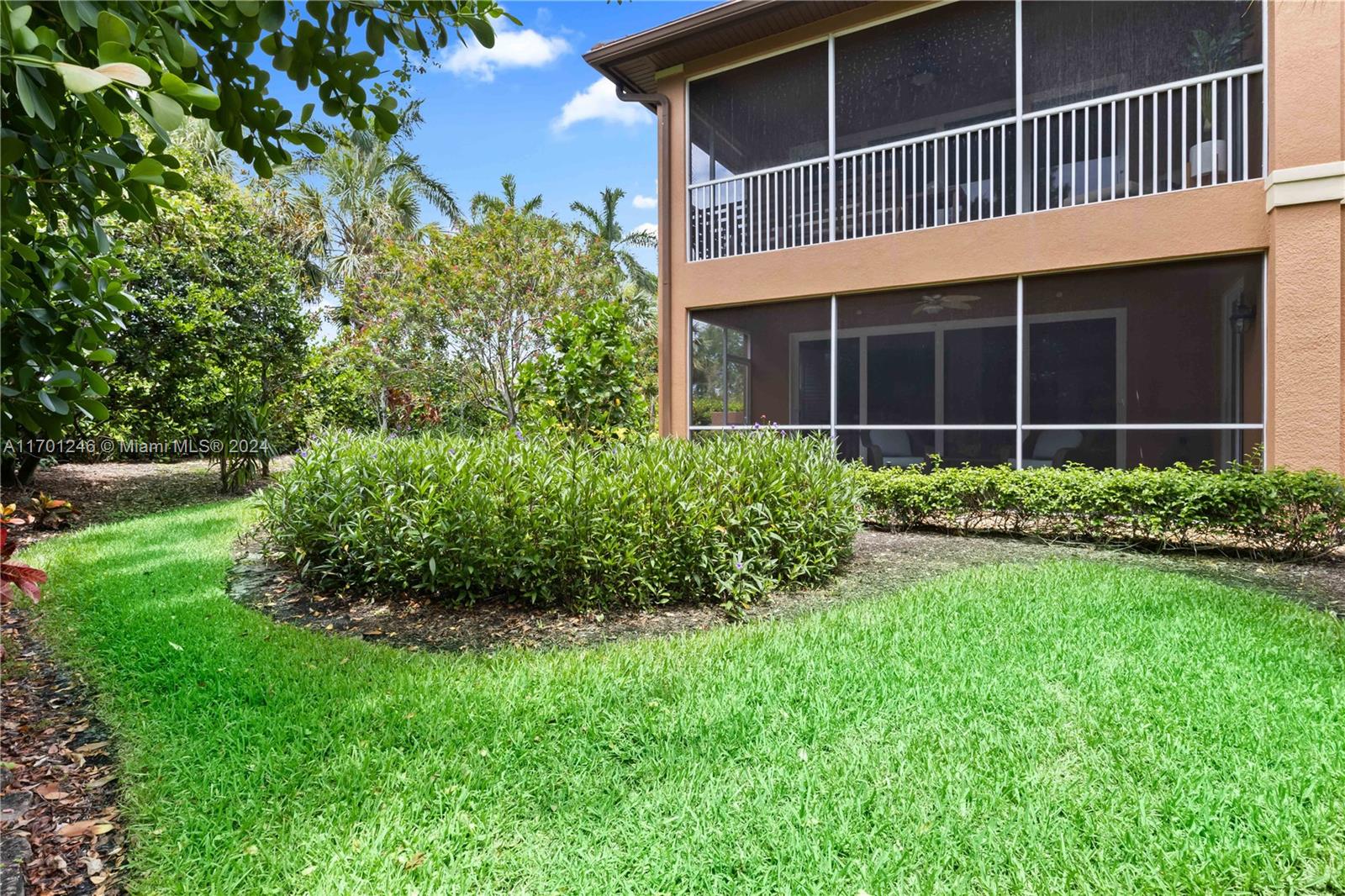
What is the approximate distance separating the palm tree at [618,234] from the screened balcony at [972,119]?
59.8ft

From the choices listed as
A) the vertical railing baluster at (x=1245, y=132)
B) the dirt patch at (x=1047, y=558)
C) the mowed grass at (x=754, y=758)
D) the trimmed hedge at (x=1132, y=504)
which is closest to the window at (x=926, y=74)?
the vertical railing baluster at (x=1245, y=132)

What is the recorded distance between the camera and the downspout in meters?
10.5

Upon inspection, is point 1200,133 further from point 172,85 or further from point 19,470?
point 19,470

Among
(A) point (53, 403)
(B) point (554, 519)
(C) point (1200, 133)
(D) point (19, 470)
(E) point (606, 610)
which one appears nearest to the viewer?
(A) point (53, 403)

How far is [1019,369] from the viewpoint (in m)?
8.32

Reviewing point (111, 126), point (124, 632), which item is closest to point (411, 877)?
point (111, 126)

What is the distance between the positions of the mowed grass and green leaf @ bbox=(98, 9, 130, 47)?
218 centimetres

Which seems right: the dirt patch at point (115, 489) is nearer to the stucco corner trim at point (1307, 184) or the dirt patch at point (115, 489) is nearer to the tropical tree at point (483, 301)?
the tropical tree at point (483, 301)

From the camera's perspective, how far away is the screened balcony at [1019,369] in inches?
295

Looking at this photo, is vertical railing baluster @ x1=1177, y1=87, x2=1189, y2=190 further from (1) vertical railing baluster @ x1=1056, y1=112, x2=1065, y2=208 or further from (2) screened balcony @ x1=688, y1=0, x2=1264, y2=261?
(1) vertical railing baluster @ x1=1056, y1=112, x2=1065, y2=208

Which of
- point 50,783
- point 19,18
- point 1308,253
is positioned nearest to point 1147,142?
point 1308,253

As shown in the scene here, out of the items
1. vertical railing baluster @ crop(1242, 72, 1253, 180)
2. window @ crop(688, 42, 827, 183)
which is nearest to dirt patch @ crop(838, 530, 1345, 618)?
vertical railing baluster @ crop(1242, 72, 1253, 180)

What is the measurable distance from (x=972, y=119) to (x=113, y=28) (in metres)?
10.7

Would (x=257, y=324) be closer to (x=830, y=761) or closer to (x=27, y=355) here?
(x=27, y=355)
